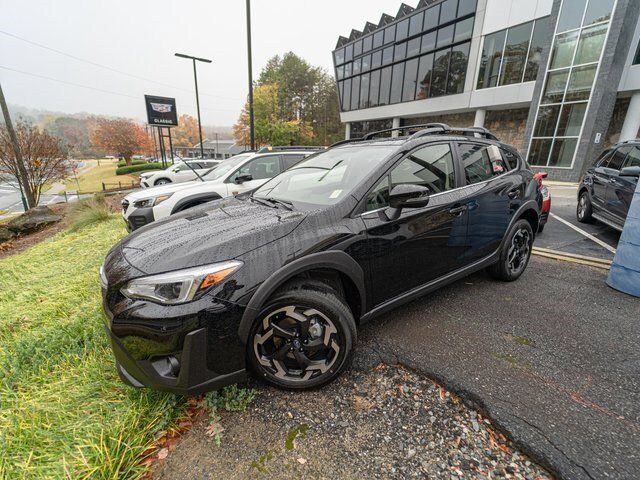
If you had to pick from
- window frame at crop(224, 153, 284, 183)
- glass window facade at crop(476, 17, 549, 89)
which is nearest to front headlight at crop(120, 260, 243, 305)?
window frame at crop(224, 153, 284, 183)

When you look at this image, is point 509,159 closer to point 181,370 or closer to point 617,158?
point 617,158

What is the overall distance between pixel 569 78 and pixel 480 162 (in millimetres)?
14890

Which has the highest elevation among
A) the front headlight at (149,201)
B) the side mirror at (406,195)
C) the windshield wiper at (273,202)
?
the side mirror at (406,195)

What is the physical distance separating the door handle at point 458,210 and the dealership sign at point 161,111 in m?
27.2

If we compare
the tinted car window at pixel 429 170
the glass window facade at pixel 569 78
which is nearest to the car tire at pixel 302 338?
the tinted car window at pixel 429 170

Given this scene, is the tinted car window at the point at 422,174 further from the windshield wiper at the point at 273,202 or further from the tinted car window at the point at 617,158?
the tinted car window at the point at 617,158

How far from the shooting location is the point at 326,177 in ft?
8.66

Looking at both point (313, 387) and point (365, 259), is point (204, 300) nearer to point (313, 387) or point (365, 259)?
point (313, 387)

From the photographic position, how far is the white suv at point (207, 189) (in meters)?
4.81

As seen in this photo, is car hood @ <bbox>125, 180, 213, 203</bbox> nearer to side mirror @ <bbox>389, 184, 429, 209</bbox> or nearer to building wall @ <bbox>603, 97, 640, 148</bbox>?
side mirror @ <bbox>389, 184, 429, 209</bbox>

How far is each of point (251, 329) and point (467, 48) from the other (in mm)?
21621

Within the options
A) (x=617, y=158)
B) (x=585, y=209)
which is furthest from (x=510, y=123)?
(x=617, y=158)

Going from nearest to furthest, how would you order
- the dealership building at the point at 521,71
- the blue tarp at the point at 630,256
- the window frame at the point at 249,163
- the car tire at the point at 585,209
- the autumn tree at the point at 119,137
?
the blue tarp at the point at 630,256 < the window frame at the point at 249,163 < the car tire at the point at 585,209 < the dealership building at the point at 521,71 < the autumn tree at the point at 119,137

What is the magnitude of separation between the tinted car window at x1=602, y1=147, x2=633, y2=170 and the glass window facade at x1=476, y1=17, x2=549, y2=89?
40.5ft
